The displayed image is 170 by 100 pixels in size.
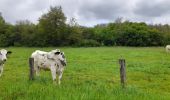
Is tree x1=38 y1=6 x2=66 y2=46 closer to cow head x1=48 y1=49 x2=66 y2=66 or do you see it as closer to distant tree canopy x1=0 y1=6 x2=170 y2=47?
distant tree canopy x1=0 y1=6 x2=170 y2=47

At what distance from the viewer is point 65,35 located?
76.7 meters

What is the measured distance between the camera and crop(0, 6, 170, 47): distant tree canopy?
251 ft

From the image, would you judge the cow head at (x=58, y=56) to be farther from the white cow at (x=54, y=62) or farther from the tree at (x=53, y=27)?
the tree at (x=53, y=27)

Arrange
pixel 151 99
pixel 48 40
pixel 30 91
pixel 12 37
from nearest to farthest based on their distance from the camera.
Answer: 1. pixel 151 99
2. pixel 30 91
3. pixel 48 40
4. pixel 12 37

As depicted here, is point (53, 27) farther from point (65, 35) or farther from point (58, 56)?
point (58, 56)

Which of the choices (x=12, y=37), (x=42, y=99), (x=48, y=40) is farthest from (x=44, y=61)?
(x=12, y=37)

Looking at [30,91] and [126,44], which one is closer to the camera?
[30,91]

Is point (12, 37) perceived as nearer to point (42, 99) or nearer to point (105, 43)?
point (105, 43)

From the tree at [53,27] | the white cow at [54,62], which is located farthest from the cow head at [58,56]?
the tree at [53,27]

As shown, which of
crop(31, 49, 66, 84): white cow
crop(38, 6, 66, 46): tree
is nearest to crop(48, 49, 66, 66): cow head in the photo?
crop(31, 49, 66, 84): white cow

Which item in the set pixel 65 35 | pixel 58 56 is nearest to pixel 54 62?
pixel 58 56

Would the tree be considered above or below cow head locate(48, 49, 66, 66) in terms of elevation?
above

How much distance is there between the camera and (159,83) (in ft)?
65.5

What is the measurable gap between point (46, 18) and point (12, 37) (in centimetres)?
975
